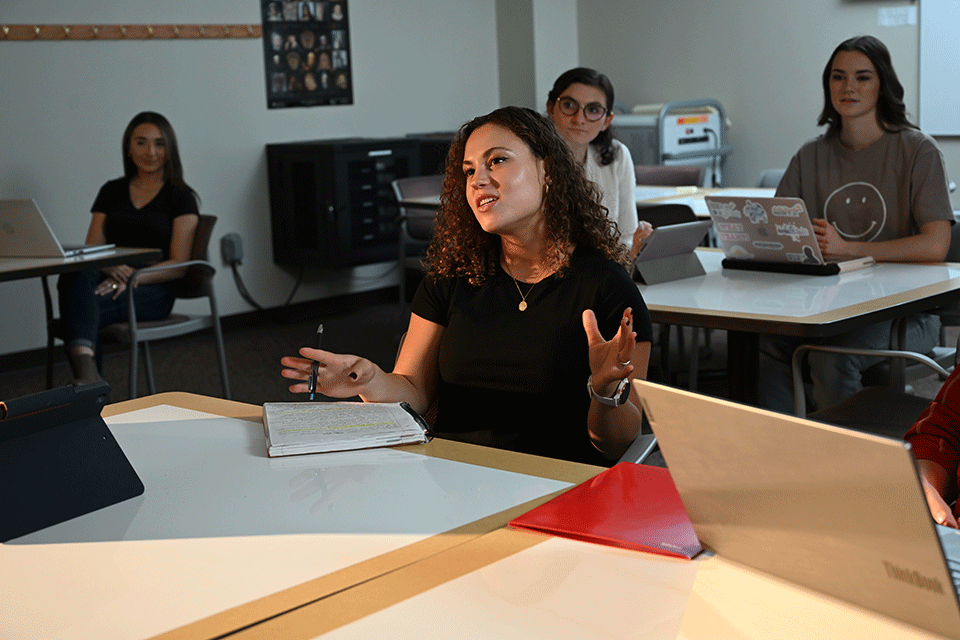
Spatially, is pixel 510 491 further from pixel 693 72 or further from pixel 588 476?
pixel 693 72

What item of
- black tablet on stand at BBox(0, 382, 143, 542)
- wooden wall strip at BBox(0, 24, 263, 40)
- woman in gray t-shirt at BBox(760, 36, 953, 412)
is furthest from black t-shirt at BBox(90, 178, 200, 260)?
black tablet on stand at BBox(0, 382, 143, 542)

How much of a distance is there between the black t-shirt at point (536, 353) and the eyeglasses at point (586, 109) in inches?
62.2

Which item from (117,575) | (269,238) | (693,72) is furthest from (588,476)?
(693,72)

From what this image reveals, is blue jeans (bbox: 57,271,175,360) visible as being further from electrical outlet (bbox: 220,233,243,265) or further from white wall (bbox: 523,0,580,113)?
white wall (bbox: 523,0,580,113)

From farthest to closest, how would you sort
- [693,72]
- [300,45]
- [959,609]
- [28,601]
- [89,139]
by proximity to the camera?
[693,72], [300,45], [89,139], [28,601], [959,609]

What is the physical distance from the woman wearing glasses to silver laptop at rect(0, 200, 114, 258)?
72.2 inches

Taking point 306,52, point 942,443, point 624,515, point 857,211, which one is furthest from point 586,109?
point 306,52

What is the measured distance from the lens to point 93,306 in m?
3.86

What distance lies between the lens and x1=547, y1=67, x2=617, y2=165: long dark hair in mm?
3441

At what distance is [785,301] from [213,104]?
4.10m

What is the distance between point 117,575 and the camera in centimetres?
114

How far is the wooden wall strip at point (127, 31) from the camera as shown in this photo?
499 cm

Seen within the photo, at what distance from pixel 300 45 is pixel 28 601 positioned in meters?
5.43

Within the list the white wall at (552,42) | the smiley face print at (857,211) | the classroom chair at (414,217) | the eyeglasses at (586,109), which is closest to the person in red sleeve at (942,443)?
the smiley face print at (857,211)
